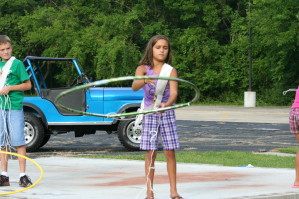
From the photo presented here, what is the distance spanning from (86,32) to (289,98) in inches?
584

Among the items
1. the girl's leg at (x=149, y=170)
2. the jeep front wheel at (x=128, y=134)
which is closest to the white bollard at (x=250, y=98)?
the jeep front wheel at (x=128, y=134)

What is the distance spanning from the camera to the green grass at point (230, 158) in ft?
41.2

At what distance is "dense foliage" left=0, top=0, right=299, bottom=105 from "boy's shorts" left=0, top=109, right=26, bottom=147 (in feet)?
109

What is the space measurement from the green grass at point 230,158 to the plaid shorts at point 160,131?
14.7ft

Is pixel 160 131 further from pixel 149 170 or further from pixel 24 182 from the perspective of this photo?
A: pixel 24 182

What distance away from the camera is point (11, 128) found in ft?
30.1

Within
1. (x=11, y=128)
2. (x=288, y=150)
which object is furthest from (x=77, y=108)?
(x=11, y=128)

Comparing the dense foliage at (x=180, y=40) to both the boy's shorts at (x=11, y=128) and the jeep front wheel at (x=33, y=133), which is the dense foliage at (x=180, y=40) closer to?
the jeep front wheel at (x=33, y=133)

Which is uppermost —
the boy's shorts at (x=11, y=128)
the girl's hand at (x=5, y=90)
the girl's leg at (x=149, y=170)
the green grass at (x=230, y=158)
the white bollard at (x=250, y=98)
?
the girl's hand at (x=5, y=90)

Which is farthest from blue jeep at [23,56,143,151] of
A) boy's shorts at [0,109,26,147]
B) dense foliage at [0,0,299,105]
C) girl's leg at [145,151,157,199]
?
dense foliage at [0,0,299,105]

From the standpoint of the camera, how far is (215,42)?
48625 mm

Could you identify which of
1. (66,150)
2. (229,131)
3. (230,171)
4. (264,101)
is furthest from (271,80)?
(230,171)

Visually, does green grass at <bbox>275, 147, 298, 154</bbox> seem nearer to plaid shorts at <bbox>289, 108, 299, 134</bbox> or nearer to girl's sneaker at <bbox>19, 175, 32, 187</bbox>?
plaid shorts at <bbox>289, 108, 299, 134</bbox>

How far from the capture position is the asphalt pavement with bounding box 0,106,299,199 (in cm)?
848
